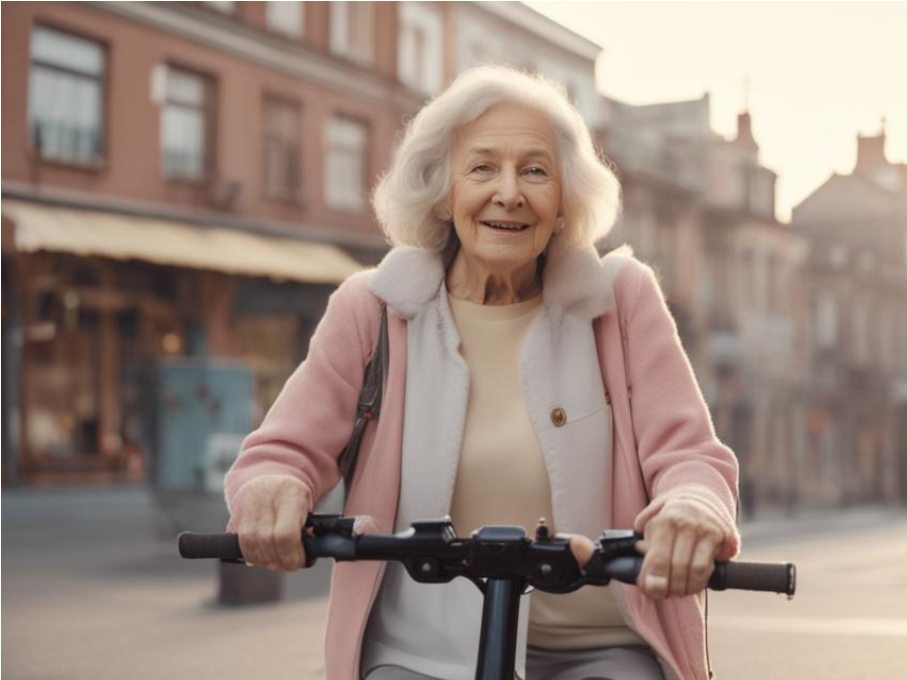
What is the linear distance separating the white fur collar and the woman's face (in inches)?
2.8

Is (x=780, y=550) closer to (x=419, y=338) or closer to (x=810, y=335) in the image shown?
(x=419, y=338)

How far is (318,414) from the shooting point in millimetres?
2676

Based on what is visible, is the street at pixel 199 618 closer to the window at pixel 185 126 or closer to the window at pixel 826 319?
the window at pixel 185 126

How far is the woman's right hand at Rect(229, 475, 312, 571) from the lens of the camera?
2.33 m

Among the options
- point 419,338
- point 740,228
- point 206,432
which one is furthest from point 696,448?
point 740,228

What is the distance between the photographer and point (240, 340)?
22.7 meters

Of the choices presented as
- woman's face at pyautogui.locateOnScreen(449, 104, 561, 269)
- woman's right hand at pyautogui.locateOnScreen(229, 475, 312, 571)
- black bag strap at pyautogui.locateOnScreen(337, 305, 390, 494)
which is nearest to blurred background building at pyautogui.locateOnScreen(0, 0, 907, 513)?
woman's face at pyautogui.locateOnScreen(449, 104, 561, 269)

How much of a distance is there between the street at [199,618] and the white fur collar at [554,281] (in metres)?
4.37

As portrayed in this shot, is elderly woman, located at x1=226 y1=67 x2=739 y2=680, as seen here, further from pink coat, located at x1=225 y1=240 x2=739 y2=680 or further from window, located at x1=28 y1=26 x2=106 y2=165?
window, located at x1=28 y1=26 x2=106 y2=165

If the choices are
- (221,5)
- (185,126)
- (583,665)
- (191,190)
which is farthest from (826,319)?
(583,665)

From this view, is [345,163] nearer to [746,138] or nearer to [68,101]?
[68,101]

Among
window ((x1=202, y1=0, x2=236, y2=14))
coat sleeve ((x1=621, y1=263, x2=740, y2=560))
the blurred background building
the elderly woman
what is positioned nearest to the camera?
coat sleeve ((x1=621, y1=263, x2=740, y2=560))

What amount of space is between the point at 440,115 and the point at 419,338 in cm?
39

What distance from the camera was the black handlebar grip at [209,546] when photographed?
91.8 inches
